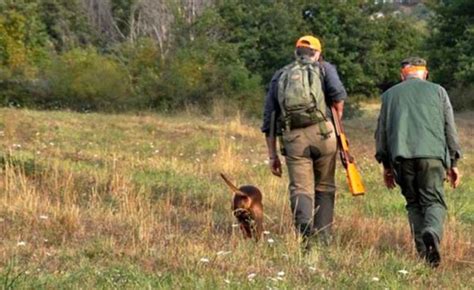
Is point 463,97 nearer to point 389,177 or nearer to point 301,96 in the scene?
point 389,177

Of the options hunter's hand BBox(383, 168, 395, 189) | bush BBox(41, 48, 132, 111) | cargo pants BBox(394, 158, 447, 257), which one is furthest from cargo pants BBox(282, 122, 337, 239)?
bush BBox(41, 48, 132, 111)

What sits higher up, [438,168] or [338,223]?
[438,168]

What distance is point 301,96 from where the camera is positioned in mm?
6324

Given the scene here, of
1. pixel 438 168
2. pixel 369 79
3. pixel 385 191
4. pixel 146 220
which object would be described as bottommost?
pixel 369 79

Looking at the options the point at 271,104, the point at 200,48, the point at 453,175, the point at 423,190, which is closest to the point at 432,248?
the point at 423,190

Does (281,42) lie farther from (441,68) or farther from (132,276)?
(132,276)

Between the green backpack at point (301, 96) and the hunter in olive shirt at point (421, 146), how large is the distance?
0.55 meters

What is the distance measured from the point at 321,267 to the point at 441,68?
23883 mm

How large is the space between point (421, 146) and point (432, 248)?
2.61 ft

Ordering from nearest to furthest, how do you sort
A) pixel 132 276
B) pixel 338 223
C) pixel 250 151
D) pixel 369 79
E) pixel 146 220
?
pixel 132 276, pixel 146 220, pixel 338 223, pixel 250 151, pixel 369 79

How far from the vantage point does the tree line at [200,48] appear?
26688 mm

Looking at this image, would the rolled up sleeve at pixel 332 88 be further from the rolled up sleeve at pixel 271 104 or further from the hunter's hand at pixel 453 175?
the hunter's hand at pixel 453 175

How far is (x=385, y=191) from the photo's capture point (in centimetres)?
1057

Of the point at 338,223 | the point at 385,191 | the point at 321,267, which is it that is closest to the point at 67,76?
the point at 385,191
